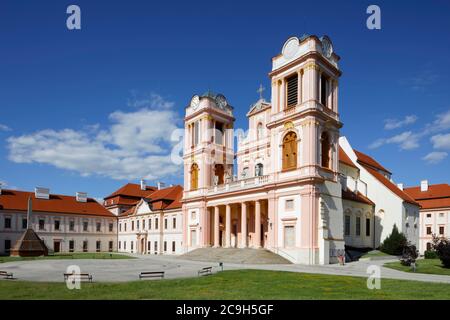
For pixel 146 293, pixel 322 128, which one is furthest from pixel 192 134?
pixel 146 293

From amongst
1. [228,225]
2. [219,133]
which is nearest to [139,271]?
[228,225]

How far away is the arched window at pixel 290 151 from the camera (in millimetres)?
35906

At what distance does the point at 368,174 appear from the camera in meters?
49.6

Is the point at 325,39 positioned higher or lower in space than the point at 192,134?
higher

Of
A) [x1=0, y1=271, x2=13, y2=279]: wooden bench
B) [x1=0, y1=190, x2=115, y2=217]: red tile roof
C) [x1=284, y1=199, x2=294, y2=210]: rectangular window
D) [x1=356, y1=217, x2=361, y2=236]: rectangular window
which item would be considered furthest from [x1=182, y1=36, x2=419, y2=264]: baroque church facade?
[x1=0, y1=190, x2=115, y2=217]: red tile roof

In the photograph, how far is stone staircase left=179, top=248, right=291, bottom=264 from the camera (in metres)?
33.5

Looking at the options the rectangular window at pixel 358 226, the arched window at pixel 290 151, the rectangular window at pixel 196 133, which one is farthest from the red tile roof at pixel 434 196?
the rectangular window at pixel 196 133

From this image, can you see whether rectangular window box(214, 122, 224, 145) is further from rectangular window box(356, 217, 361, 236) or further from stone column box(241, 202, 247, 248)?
rectangular window box(356, 217, 361, 236)

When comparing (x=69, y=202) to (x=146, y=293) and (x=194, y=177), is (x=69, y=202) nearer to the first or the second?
(x=194, y=177)

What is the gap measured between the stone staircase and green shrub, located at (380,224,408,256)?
51.0 feet

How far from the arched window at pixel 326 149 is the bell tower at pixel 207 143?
1598 centimetres

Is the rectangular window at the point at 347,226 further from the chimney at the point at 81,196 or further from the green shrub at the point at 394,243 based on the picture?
the chimney at the point at 81,196
